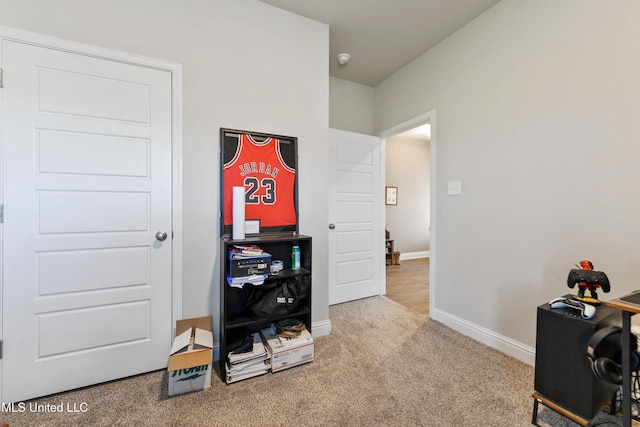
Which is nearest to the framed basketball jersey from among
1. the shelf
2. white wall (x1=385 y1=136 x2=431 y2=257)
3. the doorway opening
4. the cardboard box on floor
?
the shelf

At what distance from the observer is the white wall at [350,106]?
3.37 meters

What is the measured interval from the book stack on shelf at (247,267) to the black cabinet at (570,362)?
5.22 feet

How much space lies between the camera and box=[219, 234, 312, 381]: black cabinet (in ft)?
5.91

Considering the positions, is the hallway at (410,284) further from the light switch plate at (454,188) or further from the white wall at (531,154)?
the light switch plate at (454,188)

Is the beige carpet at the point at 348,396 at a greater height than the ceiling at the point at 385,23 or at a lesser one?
lesser

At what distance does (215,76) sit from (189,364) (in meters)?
1.95

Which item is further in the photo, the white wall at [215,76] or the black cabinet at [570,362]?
the white wall at [215,76]

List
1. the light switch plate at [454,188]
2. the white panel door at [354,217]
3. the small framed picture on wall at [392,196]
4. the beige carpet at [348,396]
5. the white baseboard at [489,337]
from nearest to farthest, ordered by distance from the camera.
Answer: the beige carpet at [348,396] → the white baseboard at [489,337] → the light switch plate at [454,188] → the white panel door at [354,217] → the small framed picture on wall at [392,196]

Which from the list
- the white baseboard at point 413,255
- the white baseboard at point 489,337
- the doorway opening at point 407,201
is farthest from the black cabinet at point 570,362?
the white baseboard at point 413,255

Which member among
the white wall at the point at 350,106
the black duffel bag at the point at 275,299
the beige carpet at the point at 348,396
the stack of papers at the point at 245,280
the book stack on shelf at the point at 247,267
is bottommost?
the beige carpet at the point at 348,396

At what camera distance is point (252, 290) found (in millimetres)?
1969

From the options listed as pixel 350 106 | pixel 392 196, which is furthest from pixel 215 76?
pixel 392 196

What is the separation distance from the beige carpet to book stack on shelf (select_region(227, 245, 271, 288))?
2.16 ft

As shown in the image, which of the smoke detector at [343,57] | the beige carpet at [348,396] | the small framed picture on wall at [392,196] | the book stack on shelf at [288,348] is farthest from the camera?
the small framed picture on wall at [392,196]
